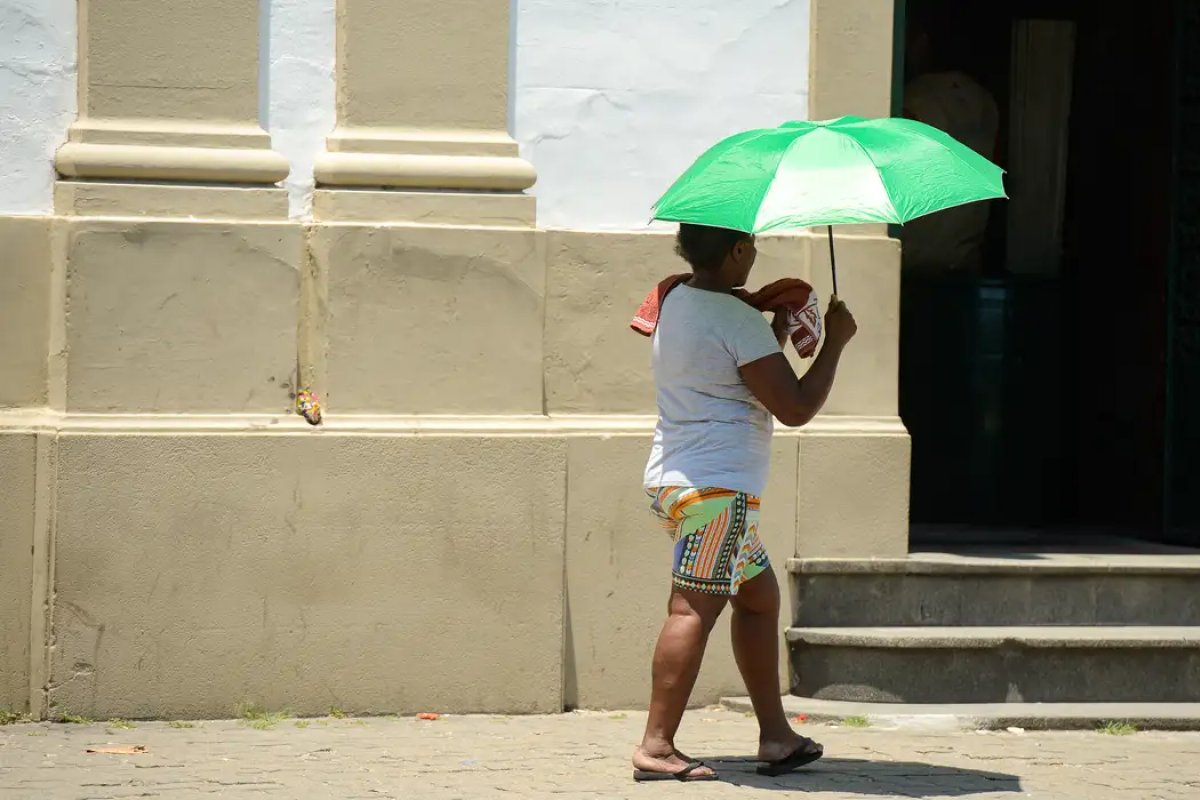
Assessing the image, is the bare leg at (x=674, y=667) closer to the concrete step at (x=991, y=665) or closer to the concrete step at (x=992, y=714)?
the concrete step at (x=992, y=714)

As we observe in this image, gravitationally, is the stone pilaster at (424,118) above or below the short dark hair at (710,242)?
above

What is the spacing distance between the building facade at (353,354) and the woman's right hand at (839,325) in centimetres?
145

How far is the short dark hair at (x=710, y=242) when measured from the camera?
5180 millimetres

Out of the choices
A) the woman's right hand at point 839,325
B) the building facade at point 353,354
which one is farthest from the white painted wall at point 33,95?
the woman's right hand at point 839,325

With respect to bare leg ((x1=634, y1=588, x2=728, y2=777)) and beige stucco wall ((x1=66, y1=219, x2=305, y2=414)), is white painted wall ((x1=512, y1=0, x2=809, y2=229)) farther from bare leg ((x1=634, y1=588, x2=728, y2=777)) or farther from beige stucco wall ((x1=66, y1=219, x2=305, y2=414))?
bare leg ((x1=634, y1=588, x2=728, y2=777))

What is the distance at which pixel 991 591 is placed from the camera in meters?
6.68

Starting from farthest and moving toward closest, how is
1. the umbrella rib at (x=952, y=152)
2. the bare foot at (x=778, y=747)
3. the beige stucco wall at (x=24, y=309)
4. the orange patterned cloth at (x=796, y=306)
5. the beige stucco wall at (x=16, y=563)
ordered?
the beige stucco wall at (x=24, y=309)
the beige stucco wall at (x=16, y=563)
the bare foot at (x=778, y=747)
the orange patterned cloth at (x=796, y=306)
the umbrella rib at (x=952, y=152)

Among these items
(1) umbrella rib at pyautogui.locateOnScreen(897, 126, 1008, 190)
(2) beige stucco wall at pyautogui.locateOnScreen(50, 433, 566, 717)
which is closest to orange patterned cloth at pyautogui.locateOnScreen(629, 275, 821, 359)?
(1) umbrella rib at pyautogui.locateOnScreen(897, 126, 1008, 190)

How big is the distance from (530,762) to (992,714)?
70.7 inches

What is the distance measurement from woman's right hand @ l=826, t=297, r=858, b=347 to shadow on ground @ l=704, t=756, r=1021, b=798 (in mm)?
1361

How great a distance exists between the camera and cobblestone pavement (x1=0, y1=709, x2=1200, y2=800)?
518 cm

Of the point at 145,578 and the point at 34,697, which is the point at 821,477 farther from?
the point at 34,697

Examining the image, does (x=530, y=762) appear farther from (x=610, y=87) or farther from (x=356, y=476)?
(x=610, y=87)

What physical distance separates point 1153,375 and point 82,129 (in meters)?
5.40
